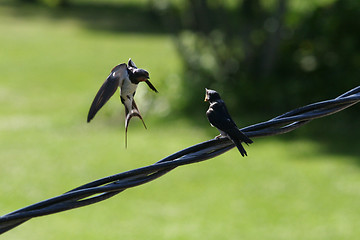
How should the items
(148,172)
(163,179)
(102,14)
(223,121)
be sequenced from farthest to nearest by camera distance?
(102,14) → (163,179) → (223,121) → (148,172)

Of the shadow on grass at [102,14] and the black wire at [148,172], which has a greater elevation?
the shadow on grass at [102,14]

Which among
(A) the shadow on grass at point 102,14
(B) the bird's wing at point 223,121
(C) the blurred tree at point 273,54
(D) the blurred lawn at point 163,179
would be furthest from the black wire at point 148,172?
(A) the shadow on grass at point 102,14

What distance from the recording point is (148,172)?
6.79 ft

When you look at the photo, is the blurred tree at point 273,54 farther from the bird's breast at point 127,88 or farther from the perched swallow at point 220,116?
the bird's breast at point 127,88

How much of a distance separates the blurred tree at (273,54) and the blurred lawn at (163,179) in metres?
0.93

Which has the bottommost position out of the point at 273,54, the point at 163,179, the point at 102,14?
the point at 163,179

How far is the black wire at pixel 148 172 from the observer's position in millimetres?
1992

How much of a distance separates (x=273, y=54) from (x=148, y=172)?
1131 cm

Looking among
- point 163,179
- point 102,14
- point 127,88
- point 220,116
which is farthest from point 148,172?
point 102,14

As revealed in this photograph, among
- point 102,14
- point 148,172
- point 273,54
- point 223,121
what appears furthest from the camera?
point 102,14

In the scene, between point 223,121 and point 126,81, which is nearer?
point 126,81

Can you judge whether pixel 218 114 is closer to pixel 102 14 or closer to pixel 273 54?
pixel 273 54

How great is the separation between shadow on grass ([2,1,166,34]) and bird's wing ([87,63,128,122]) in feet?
83.6

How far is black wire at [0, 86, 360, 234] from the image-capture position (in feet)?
6.54
